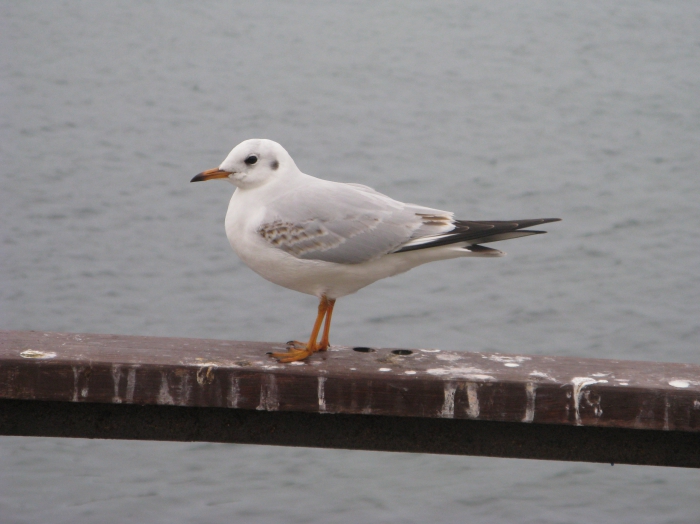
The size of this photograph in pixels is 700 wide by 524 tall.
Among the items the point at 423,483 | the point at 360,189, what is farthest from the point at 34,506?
the point at 360,189

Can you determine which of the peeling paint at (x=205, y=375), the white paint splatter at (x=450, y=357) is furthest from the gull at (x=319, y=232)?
the peeling paint at (x=205, y=375)

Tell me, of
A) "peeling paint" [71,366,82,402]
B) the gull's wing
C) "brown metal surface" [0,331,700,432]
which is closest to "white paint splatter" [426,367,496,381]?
"brown metal surface" [0,331,700,432]

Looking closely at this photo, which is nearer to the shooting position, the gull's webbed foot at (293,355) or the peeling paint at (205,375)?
the peeling paint at (205,375)

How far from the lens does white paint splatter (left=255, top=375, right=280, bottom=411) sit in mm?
2713

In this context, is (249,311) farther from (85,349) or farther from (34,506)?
(85,349)

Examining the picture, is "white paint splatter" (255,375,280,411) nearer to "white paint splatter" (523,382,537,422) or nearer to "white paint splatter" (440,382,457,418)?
"white paint splatter" (440,382,457,418)

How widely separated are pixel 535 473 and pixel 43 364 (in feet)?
12.6

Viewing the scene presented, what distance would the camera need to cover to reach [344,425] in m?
2.82

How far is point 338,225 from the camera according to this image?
327 cm

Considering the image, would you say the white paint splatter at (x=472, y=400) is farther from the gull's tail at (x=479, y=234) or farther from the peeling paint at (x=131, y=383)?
the peeling paint at (x=131, y=383)

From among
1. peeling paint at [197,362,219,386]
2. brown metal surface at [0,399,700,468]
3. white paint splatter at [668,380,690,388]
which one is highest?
white paint splatter at [668,380,690,388]

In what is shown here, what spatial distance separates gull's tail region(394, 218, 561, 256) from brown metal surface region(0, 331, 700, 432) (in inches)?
Result: 19.4

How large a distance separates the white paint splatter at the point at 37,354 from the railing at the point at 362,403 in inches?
0.5

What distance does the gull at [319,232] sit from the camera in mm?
3193
